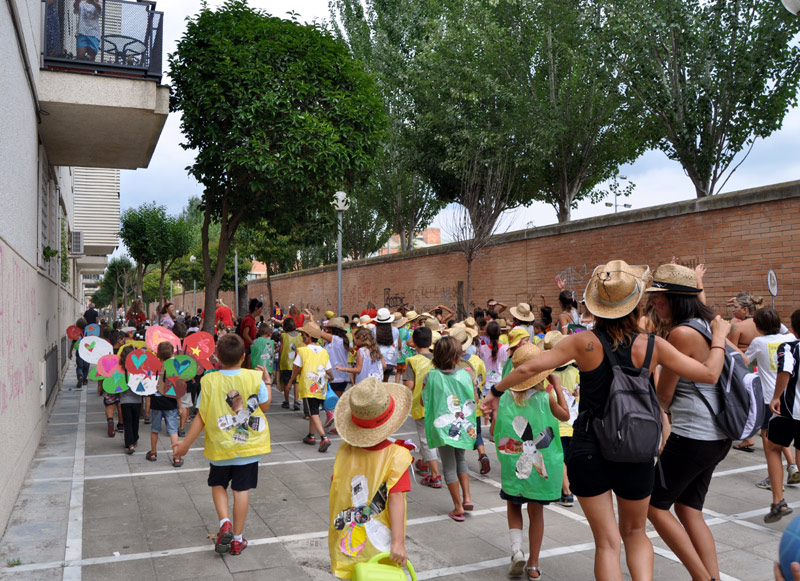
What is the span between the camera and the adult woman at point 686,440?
12.9 feet

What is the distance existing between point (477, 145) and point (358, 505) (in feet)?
53.2

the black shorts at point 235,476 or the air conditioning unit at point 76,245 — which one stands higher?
the air conditioning unit at point 76,245

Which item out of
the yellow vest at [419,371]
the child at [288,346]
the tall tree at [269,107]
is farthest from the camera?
the tall tree at [269,107]

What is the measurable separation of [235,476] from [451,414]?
1935mm

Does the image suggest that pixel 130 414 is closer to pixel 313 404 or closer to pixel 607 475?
pixel 313 404

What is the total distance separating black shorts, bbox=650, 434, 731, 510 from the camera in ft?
13.0

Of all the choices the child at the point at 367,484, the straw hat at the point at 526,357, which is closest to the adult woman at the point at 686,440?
the straw hat at the point at 526,357

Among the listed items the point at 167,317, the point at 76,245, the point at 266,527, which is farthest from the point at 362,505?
the point at 76,245

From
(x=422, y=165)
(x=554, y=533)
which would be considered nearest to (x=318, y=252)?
(x=422, y=165)

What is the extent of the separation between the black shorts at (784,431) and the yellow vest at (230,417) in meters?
4.39

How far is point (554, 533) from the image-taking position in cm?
552

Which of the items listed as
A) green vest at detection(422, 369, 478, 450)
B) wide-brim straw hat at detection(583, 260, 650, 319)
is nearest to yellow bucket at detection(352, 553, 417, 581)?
wide-brim straw hat at detection(583, 260, 650, 319)

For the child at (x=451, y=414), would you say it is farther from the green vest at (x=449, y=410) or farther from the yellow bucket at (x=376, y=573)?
the yellow bucket at (x=376, y=573)

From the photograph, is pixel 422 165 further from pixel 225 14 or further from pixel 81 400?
pixel 81 400
